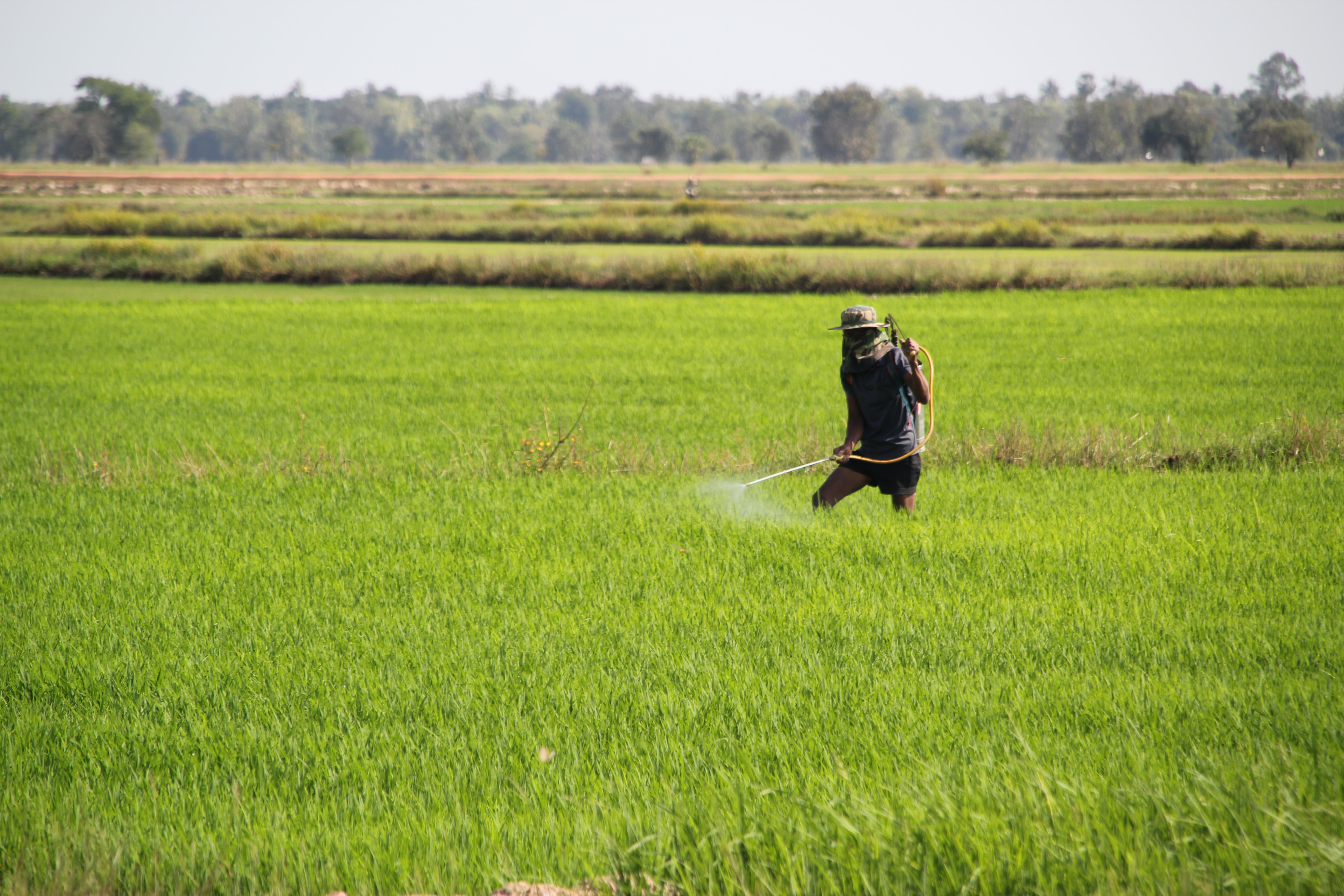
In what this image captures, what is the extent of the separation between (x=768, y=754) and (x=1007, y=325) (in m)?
16.8

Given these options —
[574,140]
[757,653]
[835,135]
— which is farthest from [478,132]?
[757,653]

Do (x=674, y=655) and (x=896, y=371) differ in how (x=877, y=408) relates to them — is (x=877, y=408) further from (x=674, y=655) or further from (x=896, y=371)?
(x=674, y=655)

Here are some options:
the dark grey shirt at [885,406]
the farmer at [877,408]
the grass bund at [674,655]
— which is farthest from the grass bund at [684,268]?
the dark grey shirt at [885,406]

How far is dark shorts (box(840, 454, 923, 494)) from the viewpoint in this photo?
21.4ft

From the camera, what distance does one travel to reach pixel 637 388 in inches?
559

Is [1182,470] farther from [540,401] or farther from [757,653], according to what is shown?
[540,401]

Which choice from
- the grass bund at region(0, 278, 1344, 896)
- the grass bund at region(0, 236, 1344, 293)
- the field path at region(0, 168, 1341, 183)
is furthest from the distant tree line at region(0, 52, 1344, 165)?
the grass bund at region(0, 278, 1344, 896)

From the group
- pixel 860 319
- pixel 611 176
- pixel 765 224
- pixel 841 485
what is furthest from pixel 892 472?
pixel 611 176

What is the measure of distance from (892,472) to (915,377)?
2.71 ft

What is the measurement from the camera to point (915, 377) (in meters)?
6.01

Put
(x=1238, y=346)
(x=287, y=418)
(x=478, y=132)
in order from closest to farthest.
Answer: (x=287, y=418), (x=1238, y=346), (x=478, y=132)

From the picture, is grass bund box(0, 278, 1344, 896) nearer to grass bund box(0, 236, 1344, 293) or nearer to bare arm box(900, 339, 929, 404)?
bare arm box(900, 339, 929, 404)

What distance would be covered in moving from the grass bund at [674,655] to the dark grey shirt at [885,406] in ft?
2.19

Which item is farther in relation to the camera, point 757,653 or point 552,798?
point 757,653
